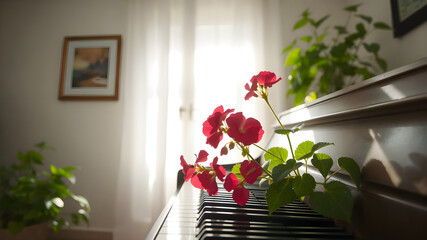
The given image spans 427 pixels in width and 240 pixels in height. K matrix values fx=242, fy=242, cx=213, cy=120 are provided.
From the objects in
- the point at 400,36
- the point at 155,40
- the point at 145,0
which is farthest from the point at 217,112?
the point at 145,0

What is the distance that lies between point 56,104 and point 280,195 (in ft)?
8.99

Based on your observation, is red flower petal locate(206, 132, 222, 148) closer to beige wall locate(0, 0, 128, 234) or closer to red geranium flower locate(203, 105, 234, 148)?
red geranium flower locate(203, 105, 234, 148)

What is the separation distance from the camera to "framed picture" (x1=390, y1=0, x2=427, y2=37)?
138cm

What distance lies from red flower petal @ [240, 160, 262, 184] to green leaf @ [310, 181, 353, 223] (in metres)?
0.10

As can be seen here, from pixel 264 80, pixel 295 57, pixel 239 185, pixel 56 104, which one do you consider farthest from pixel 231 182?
pixel 56 104

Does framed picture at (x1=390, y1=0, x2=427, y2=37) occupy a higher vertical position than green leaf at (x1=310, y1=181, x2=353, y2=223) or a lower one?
higher

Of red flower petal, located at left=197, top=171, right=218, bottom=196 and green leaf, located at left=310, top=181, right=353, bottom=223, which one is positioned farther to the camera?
red flower petal, located at left=197, top=171, right=218, bottom=196

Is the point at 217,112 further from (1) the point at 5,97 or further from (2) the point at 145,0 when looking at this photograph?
(1) the point at 5,97

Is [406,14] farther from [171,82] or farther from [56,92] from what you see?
[56,92]

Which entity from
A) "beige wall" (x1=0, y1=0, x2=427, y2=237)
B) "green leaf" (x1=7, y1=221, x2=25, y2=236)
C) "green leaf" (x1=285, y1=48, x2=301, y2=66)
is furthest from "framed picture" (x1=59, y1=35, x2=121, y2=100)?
"green leaf" (x1=285, y1=48, x2=301, y2=66)

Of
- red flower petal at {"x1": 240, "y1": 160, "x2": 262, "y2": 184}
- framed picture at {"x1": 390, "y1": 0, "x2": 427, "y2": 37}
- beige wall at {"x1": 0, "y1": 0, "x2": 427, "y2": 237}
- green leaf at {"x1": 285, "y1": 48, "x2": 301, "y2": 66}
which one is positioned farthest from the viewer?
beige wall at {"x1": 0, "y1": 0, "x2": 427, "y2": 237}

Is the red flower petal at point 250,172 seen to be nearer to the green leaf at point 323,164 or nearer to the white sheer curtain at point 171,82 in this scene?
the green leaf at point 323,164

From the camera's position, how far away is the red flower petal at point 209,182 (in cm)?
49

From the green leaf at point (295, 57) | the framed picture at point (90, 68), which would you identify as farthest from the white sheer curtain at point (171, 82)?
the green leaf at point (295, 57)
